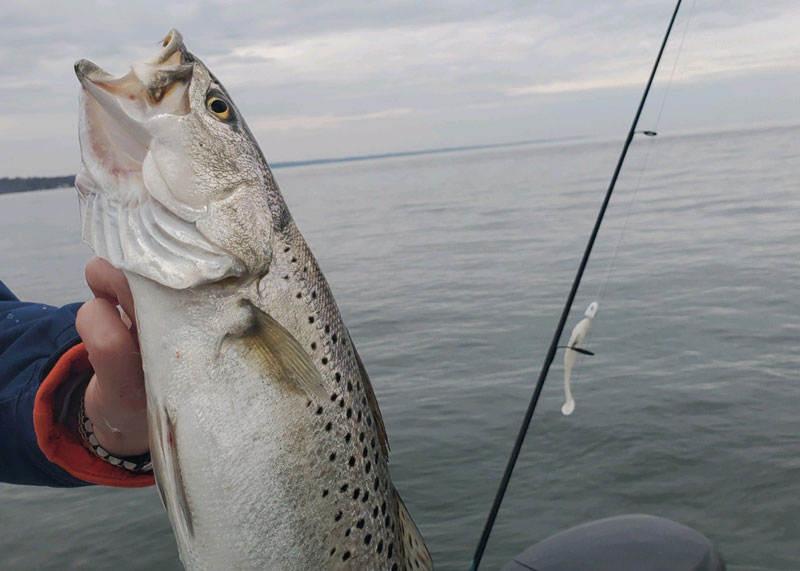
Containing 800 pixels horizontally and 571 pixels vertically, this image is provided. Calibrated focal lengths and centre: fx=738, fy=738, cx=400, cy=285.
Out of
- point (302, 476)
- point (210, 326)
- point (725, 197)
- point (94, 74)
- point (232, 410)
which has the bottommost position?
point (725, 197)

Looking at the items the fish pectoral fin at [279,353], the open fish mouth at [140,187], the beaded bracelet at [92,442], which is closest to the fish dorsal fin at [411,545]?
the fish pectoral fin at [279,353]

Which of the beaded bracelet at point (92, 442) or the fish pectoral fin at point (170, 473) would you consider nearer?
the fish pectoral fin at point (170, 473)

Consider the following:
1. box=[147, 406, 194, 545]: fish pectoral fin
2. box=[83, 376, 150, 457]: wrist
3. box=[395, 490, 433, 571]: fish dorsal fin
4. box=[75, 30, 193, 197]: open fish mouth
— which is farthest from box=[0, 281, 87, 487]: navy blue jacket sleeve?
box=[395, 490, 433, 571]: fish dorsal fin

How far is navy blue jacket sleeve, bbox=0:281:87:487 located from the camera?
2105 millimetres

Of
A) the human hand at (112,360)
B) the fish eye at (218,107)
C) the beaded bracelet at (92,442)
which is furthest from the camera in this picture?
the beaded bracelet at (92,442)

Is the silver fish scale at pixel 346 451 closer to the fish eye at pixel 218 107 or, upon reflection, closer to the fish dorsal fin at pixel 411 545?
the fish dorsal fin at pixel 411 545

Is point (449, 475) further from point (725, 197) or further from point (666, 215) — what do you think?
point (725, 197)

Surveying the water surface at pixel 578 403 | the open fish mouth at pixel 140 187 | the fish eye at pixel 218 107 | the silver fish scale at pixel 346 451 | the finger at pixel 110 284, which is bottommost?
the water surface at pixel 578 403

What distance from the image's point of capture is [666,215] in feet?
74.8

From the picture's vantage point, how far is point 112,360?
1.87 meters

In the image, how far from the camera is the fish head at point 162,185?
1.81m

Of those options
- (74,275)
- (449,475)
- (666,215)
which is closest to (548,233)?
(666,215)

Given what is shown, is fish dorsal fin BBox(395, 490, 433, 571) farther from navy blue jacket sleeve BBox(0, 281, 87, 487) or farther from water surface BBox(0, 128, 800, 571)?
water surface BBox(0, 128, 800, 571)

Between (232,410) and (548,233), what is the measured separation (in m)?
21.5
